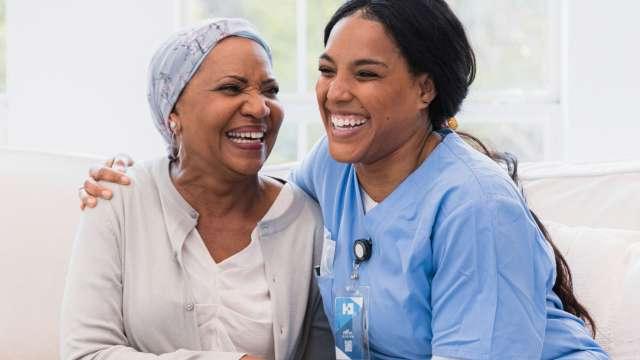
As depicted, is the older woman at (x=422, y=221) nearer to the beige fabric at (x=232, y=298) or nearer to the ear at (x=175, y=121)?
the beige fabric at (x=232, y=298)

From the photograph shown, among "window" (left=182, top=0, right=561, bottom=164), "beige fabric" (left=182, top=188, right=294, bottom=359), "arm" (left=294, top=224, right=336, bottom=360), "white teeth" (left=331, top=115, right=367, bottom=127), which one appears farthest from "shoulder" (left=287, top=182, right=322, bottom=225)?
"window" (left=182, top=0, right=561, bottom=164)

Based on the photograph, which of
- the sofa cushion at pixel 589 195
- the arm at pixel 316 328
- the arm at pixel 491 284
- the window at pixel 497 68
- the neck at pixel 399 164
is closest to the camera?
the arm at pixel 491 284

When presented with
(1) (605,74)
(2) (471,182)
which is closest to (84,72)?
(1) (605,74)

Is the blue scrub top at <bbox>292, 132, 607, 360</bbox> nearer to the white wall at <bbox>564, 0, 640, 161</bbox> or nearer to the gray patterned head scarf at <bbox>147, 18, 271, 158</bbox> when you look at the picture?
the gray patterned head scarf at <bbox>147, 18, 271, 158</bbox>

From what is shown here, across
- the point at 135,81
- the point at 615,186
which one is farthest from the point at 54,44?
the point at 615,186

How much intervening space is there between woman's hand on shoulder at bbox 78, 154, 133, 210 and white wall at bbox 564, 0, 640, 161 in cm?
203

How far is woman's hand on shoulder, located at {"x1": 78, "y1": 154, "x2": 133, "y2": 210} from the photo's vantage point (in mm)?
1973

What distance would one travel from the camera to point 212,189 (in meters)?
2.04

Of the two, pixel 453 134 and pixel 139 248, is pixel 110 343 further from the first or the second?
pixel 453 134

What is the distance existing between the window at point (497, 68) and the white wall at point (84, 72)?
260 mm

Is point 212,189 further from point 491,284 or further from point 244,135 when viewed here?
point 491,284

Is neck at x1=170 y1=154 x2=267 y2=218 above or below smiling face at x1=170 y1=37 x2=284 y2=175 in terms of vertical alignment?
below

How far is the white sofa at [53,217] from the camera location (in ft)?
7.22

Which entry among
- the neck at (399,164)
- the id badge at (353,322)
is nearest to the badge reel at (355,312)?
the id badge at (353,322)
